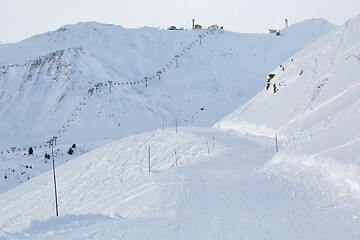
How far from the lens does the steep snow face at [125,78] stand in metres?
56.8

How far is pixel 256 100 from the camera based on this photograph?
112 ft

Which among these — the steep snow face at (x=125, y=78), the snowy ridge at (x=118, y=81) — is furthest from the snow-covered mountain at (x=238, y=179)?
the steep snow face at (x=125, y=78)

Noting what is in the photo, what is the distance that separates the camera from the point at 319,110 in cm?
2198

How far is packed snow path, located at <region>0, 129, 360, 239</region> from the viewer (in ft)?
30.5

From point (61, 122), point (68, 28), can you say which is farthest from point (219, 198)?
point (68, 28)

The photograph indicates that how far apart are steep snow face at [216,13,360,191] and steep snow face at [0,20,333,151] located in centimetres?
2187

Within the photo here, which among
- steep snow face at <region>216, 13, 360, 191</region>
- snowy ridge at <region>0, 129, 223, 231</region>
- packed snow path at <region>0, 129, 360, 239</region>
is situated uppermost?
steep snow face at <region>216, 13, 360, 191</region>

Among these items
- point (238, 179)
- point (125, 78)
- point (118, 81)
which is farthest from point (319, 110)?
point (125, 78)

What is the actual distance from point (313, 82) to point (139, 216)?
18.1 metres

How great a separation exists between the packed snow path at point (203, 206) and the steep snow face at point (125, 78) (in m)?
30.3

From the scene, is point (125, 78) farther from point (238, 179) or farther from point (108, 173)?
point (238, 179)

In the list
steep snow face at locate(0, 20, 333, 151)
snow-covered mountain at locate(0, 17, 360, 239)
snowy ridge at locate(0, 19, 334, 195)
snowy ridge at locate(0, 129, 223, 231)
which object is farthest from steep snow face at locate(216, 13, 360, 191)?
steep snow face at locate(0, 20, 333, 151)

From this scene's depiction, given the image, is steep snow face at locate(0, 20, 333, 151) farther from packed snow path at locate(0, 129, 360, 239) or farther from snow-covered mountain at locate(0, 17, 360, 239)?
packed snow path at locate(0, 129, 360, 239)

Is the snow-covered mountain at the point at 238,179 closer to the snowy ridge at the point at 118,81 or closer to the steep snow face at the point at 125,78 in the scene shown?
the snowy ridge at the point at 118,81
